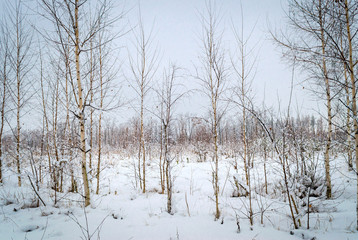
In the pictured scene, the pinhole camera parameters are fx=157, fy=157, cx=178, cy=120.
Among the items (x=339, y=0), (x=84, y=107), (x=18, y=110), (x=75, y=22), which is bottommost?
(x=84, y=107)

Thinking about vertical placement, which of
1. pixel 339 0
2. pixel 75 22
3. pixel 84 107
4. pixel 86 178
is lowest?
pixel 86 178

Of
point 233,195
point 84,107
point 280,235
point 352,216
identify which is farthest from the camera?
point 233,195

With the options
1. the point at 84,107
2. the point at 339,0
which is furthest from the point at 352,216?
the point at 84,107

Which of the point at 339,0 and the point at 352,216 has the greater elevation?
the point at 339,0

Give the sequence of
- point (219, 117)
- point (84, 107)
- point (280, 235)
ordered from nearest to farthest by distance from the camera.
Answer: point (280, 235)
point (84, 107)
point (219, 117)

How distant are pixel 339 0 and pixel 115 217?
6341 mm

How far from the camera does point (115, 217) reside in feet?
11.6

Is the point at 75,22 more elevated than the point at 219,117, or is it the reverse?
the point at 75,22

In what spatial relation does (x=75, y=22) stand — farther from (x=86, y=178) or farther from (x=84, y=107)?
(x=86, y=178)

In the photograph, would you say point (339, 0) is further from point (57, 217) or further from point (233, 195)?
point (57, 217)

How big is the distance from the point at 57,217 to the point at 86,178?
94 cm

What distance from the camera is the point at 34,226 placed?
10.1 feet

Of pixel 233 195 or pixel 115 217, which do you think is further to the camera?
pixel 233 195

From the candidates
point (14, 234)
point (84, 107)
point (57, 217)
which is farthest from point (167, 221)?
point (84, 107)
